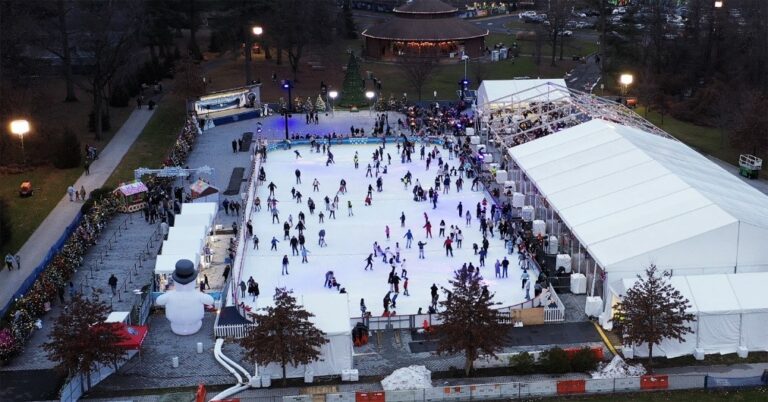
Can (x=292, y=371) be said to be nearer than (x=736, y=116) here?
Yes

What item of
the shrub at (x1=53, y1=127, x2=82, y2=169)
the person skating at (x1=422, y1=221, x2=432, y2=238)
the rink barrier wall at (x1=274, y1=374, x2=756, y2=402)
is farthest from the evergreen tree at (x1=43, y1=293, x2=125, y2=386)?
the shrub at (x1=53, y1=127, x2=82, y2=169)

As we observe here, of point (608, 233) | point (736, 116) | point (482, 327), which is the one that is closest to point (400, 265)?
point (608, 233)

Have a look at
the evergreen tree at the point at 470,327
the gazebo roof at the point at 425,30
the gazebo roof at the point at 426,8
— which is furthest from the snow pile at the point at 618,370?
the gazebo roof at the point at 426,8

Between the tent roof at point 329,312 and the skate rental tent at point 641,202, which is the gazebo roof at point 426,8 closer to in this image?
the skate rental tent at point 641,202

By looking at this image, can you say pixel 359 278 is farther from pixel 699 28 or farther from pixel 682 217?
pixel 699 28

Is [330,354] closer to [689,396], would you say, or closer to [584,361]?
[584,361]
